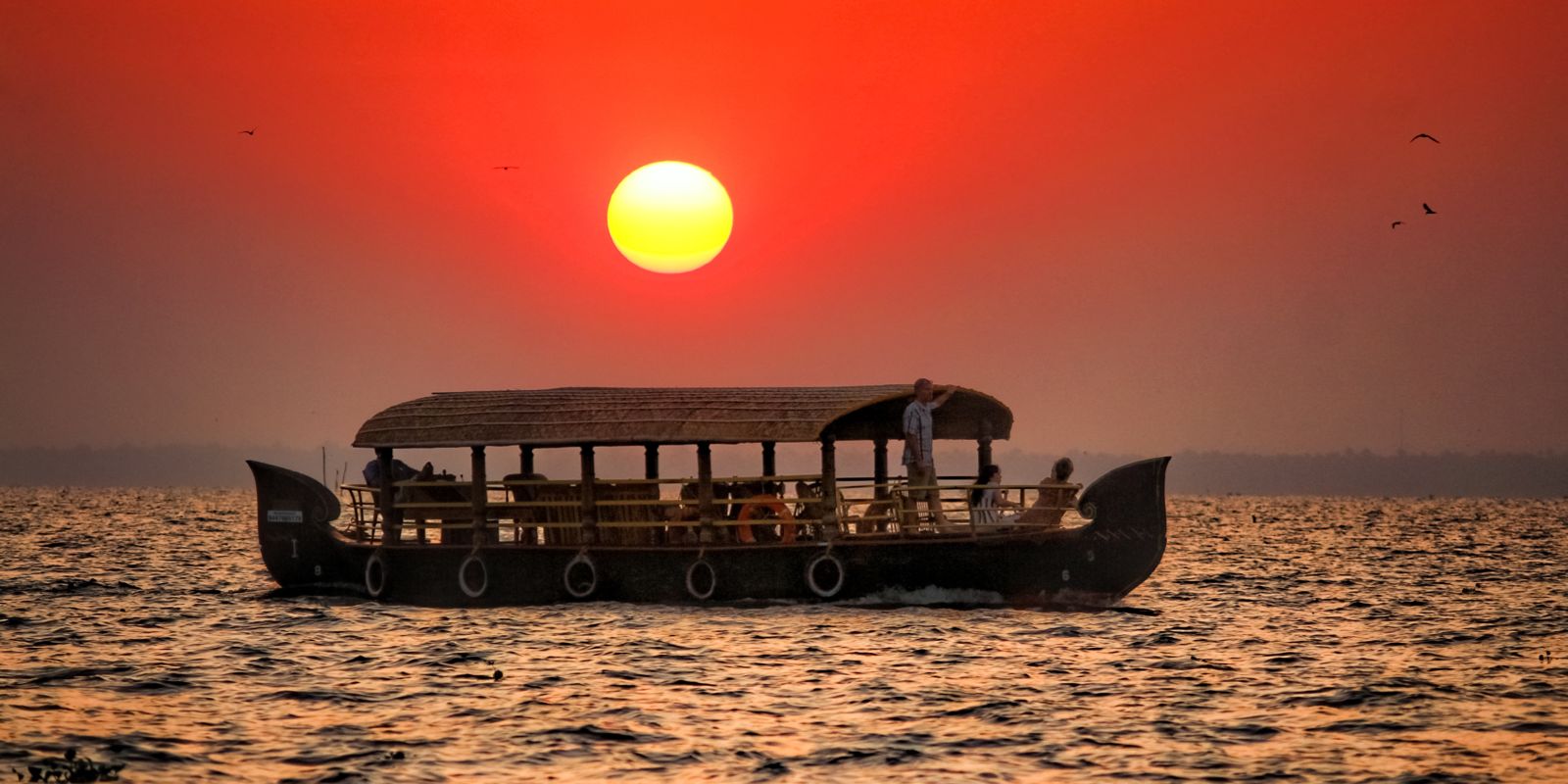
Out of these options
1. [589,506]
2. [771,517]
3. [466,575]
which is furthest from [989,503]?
[466,575]

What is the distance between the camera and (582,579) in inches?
1084

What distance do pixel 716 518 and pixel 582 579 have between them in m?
2.35

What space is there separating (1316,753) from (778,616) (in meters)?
13.7

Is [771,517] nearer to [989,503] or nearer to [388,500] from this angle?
[989,503]

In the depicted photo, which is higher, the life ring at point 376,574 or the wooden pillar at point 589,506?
the wooden pillar at point 589,506

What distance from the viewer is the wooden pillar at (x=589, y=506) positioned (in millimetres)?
27328

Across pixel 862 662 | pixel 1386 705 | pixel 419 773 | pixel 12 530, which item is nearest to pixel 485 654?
pixel 862 662

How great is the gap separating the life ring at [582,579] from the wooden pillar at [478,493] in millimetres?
1802

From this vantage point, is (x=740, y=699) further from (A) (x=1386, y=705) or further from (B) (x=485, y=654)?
(A) (x=1386, y=705)

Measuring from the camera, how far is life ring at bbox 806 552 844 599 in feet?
86.3

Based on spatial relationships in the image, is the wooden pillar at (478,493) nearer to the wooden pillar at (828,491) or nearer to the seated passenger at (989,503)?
the wooden pillar at (828,491)

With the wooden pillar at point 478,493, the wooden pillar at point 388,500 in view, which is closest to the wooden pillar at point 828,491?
the wooden pillar at point 478,493

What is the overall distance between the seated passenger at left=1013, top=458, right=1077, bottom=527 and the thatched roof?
8.17 ft

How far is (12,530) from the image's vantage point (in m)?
83.9
